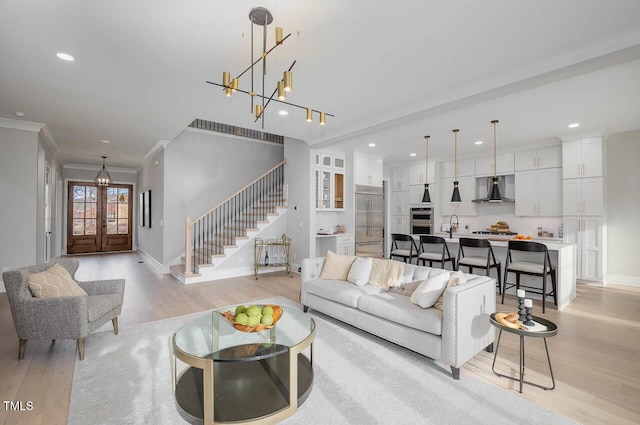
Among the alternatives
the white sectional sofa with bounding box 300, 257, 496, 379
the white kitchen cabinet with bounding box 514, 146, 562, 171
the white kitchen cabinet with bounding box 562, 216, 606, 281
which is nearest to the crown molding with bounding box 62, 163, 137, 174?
the white sectional sofa with bounding box 300, 257, 496, 379

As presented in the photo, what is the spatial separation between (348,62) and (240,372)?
3.04 m

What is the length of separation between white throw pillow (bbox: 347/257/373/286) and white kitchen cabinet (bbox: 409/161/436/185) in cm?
455

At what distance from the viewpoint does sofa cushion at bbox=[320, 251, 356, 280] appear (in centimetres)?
398

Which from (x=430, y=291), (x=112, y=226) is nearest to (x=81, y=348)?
(x=430, y=291)

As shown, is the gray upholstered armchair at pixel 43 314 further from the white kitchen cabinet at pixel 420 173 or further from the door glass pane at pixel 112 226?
the door glass pane at pixel 112 226

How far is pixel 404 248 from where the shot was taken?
6.12 meters

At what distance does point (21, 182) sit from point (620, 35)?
8201 millimetres

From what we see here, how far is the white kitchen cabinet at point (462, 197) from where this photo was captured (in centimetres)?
742

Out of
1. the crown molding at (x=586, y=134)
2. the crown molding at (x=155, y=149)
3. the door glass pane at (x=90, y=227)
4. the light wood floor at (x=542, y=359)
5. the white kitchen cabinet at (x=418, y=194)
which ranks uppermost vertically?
the crown molding at (x=155, y=149)

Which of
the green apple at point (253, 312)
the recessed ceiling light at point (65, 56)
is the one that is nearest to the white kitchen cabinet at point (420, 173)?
the green apple at point (253, 312)

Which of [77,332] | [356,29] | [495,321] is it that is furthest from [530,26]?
[77,332]

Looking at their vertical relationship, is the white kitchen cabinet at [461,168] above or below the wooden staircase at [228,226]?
above

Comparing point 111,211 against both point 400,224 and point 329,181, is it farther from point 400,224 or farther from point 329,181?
point 400,224

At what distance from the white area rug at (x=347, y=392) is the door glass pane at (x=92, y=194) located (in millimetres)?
8866
